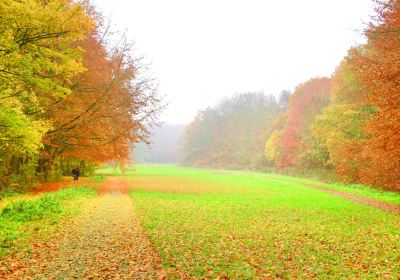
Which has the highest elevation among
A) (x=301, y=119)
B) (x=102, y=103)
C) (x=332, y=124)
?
(x=301, y=119)

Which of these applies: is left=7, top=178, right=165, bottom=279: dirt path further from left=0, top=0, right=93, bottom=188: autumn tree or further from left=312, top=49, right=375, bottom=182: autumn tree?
left=312, top=49, right=375, bottom=182: autumn tree

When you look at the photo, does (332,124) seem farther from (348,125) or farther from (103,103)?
(103,103)

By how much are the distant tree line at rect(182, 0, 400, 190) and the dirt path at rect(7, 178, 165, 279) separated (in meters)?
11.5

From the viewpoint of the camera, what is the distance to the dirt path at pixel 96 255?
23.3ft

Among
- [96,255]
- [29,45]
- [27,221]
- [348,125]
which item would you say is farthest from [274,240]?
[348,125]

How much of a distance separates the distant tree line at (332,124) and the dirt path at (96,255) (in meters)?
11.5

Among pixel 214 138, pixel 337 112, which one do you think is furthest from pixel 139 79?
pixel 214 138

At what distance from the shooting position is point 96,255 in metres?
8.33

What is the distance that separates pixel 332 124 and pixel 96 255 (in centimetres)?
2966

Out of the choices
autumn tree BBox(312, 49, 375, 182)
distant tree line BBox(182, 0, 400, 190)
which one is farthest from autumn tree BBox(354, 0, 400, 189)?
autumn tree BBox(312, 49, 375, 182)

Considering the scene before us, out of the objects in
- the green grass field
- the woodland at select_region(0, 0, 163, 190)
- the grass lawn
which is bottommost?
the green grass field

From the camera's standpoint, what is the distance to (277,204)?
19203 millimetres

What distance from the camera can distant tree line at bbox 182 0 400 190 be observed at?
15883 mm

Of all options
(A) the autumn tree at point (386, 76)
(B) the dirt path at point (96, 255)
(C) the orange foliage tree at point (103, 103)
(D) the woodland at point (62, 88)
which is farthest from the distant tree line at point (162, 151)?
(B) the dirt path at point (96, 255)
